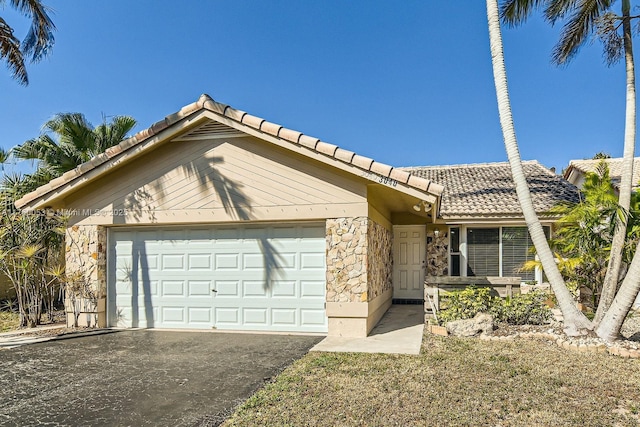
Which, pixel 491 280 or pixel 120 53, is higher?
pixel 120 53

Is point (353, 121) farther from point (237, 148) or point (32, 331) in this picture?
point (32, 331)

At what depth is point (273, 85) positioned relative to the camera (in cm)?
1836

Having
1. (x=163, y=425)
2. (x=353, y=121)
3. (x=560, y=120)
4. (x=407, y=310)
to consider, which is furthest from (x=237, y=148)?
(x=560, y=120)

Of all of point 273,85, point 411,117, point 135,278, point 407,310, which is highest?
point 273,85

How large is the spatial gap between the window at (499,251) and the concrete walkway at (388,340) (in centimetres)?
311

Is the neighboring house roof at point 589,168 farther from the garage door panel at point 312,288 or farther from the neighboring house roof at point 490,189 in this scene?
the garage door panel at point 312,288

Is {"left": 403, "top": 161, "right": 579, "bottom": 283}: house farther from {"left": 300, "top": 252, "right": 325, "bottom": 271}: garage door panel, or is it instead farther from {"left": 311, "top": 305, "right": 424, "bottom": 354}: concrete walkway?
{"left": 300, "top": 252, "right": 325, "bottom": 271}: garage door panel

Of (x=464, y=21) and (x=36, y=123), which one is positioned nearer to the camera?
(x=464, y=21)

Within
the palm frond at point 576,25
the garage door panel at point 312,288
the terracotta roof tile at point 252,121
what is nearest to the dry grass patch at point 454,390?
the garage door panel at point 312,288

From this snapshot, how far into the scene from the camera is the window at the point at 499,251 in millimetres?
12617

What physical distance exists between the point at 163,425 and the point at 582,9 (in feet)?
39.6

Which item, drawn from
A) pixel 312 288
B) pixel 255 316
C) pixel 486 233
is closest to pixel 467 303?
pixel 312 288

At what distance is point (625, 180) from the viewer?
8656mm

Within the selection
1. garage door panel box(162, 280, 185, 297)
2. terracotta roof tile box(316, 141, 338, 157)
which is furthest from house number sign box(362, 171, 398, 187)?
garage door panel box(162, 280, 185, 297)
